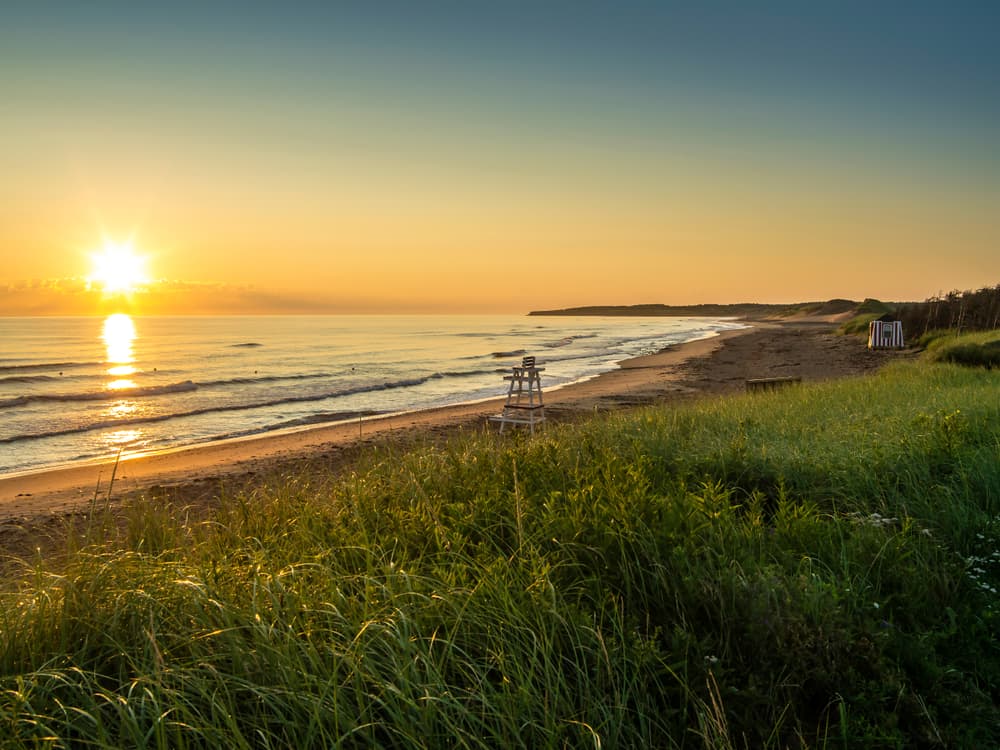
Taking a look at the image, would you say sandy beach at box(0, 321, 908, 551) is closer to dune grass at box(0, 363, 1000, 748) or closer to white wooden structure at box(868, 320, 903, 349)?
white wooden structure at box(868, 320, 903, 349)

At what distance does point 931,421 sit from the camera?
6.82 m

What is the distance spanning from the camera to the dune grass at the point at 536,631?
2.40m

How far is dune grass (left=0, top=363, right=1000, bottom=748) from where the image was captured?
2400mm

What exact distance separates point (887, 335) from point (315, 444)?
86.7ft

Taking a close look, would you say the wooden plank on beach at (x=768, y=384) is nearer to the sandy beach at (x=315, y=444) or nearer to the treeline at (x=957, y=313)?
the sandy beach at (x=315, y=444)

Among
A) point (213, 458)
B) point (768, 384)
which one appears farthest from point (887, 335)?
point (213, 458)

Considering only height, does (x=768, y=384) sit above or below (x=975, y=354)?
below

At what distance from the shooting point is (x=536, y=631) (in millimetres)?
2934

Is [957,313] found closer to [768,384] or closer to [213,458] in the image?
[768,384]

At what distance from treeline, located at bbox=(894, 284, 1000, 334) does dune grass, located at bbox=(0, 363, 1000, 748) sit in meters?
21.8

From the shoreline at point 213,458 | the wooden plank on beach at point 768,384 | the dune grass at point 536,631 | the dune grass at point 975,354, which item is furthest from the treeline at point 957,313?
the dune grass at point 536,631

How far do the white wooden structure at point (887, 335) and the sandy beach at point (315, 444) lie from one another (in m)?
0.77

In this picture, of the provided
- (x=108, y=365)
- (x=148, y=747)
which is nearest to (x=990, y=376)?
(x=148, y=747)

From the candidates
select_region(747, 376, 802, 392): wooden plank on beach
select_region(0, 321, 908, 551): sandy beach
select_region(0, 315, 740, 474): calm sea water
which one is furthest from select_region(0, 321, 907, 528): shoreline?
select_region(747, 376, 802, 392): wooden plank on beach
